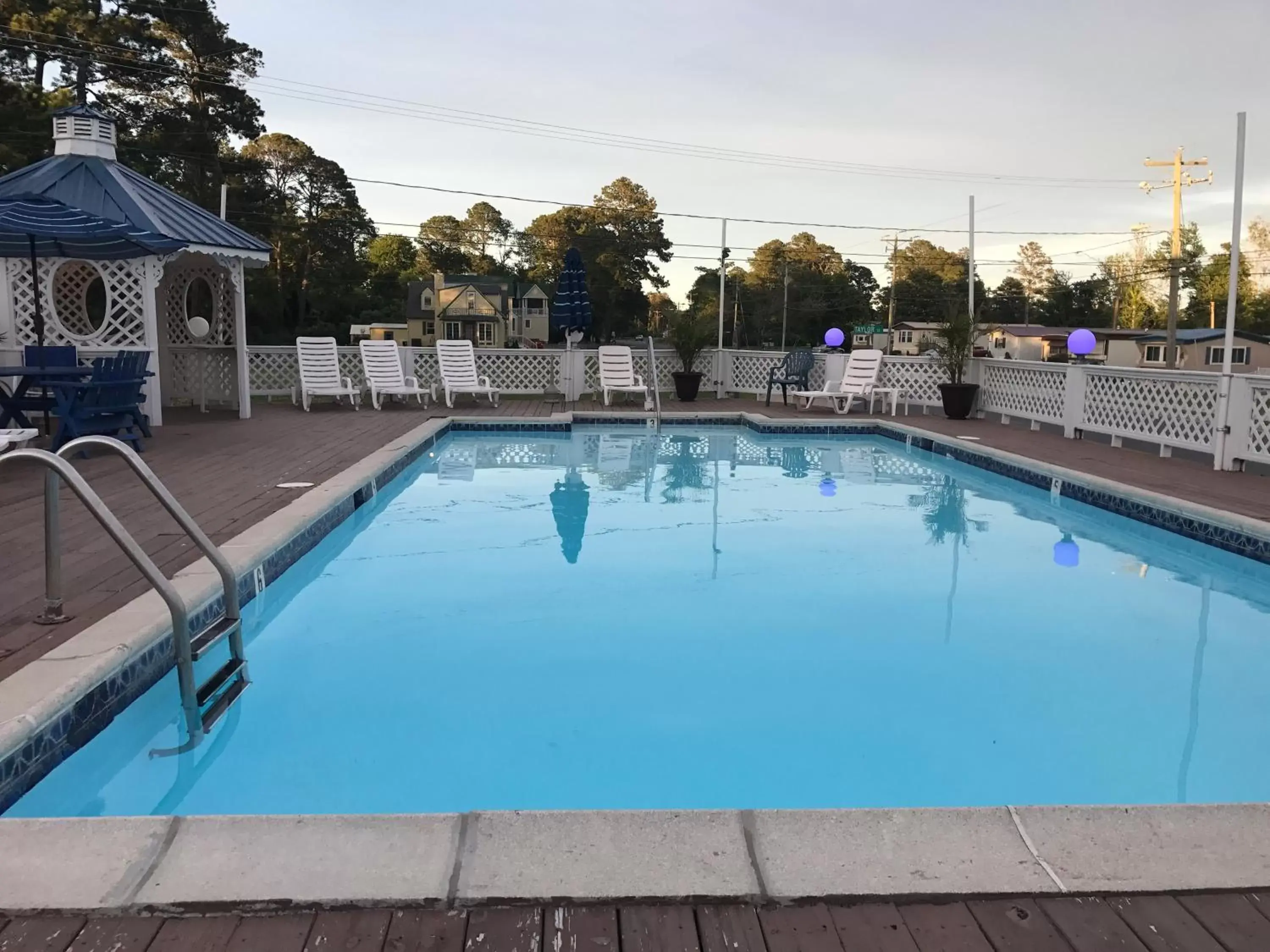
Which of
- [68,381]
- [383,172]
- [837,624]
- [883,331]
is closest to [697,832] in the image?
[837,624]

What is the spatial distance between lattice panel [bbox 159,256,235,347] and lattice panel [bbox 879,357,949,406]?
A: 8.70 m

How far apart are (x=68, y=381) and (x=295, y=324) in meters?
32.5

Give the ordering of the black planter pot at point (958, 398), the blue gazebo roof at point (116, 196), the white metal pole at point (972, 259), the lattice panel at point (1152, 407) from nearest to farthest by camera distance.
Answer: the lattice panel at point (1152, 407) < the blue gazebo roof at point (116, 196) < the black planter pot at point (958, 398) < the white metal pole at point (972, 259)

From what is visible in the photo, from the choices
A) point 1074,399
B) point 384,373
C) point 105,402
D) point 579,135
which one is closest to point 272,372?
point 384,373

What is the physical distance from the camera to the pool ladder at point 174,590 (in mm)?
2555

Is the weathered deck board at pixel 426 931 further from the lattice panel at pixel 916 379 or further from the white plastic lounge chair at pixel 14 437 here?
the lattice panel at pixel 916 379

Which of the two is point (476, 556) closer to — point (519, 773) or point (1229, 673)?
point (519, 773)

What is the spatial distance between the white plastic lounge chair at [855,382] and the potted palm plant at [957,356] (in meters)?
0.83

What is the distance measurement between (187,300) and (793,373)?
838 cm

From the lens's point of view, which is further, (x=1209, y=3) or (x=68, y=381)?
(x=1209, y=3)

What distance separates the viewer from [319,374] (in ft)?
40.0

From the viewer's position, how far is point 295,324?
37.8m

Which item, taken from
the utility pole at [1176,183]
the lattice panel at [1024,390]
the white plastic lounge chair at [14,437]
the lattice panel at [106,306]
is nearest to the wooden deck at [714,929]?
the white plastic lounge chair at [14,437]

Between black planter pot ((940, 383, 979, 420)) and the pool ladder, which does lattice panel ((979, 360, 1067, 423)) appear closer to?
black planter pot ((940, 383, 979, 420))
